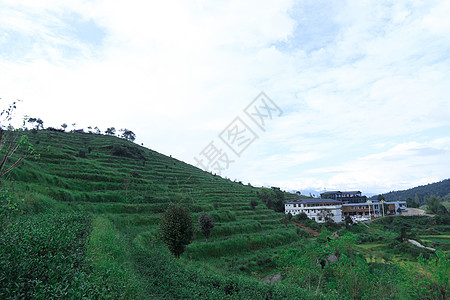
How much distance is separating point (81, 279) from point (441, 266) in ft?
85.7

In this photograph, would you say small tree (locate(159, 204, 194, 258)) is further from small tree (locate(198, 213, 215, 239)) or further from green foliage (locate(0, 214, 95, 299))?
green foliage (locate(0, 214, 95, 299))

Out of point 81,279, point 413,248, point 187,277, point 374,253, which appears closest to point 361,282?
point 187,277

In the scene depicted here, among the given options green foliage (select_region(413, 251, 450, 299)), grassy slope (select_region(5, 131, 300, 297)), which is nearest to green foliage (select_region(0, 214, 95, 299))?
grassy slope (select_region(5, 131, 300, 297))

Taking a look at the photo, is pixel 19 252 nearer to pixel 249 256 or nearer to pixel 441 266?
pixel 441 266

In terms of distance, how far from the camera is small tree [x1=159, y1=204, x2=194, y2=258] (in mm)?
25016

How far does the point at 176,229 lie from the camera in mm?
24938

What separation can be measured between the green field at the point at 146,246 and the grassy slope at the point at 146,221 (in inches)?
6.4

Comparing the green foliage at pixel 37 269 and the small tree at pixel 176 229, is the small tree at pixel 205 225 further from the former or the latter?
the green foliage at pixel 37 269

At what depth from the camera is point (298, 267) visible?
81.1 ft

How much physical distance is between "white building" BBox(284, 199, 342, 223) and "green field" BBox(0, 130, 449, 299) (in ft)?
32.2

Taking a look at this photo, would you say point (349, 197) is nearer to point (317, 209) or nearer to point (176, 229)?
point (317, 209)

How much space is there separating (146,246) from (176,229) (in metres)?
6.66

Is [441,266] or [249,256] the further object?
[249,256]

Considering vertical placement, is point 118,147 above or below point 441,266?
above
